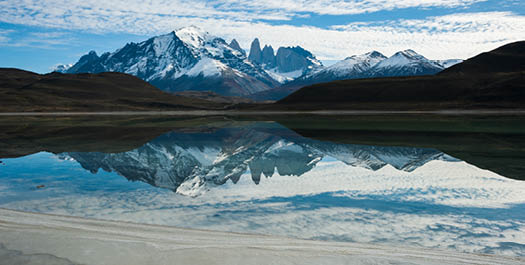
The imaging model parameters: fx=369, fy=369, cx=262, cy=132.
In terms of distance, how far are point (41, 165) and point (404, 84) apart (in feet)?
579

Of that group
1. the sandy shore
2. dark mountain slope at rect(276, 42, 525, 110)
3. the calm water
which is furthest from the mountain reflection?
dark mountain slope at rect(276, 42, 525, 110)

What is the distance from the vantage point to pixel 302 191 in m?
18.8

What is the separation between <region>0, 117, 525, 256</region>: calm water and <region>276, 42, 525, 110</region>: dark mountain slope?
4805 inches

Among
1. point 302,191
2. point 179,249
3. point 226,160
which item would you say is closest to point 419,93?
point 226,160

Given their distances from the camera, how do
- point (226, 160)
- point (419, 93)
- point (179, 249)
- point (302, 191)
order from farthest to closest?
1. point (419, 93)
2. point (226, 160)
3. point (302, 191)
4. point (179, 249)

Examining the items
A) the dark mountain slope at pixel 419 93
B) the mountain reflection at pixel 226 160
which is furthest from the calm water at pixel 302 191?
the dark mountain slope at pixel 419 93

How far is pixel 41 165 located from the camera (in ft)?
88.3

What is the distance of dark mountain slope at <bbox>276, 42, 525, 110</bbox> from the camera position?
465ft

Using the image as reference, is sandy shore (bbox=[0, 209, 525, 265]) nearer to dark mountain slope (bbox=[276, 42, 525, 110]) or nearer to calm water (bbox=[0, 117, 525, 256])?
calm water (bbox=[0, 117, 525, 256])

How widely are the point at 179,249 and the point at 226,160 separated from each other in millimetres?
20817

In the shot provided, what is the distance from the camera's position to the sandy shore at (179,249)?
8.65m

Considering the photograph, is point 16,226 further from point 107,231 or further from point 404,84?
point 404,84

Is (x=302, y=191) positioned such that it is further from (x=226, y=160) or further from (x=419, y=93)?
(x=419, y=93)

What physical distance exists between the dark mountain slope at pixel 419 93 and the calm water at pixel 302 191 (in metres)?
122
